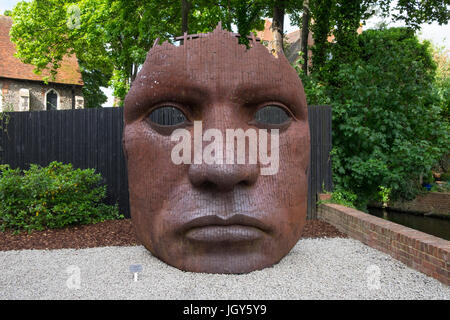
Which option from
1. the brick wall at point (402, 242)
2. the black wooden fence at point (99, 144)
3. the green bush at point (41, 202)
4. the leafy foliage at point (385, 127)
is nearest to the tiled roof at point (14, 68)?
the black wooden fence at point (99, 144)

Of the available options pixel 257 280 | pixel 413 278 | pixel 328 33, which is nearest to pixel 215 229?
pixel 257 280

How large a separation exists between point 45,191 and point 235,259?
399cm

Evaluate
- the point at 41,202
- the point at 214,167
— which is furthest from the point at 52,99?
the point at 214,167

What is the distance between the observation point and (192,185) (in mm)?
3170

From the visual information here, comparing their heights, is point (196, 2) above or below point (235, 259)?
above

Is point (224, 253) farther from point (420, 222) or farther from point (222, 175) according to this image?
point (420, 222)

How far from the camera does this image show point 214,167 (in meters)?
2.97

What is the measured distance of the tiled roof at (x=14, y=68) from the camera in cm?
2247

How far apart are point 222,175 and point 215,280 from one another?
1.00m

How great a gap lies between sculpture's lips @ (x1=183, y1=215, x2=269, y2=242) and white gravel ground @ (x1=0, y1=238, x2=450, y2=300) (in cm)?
42

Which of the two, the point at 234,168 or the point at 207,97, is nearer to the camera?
the point at 234,168

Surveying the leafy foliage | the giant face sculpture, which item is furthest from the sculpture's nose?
the leafy foliage

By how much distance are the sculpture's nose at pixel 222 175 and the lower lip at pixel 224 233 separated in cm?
36

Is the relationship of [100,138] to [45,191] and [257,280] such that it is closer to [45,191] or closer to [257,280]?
[45,191]
